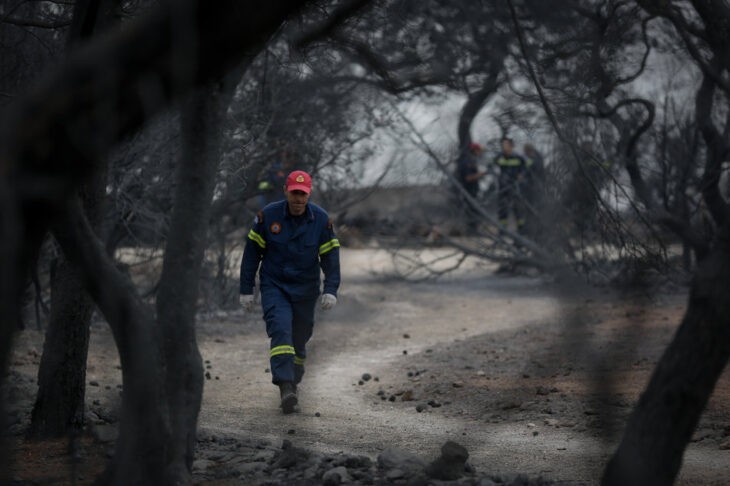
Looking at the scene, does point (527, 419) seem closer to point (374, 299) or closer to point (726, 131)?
point (726, 131)

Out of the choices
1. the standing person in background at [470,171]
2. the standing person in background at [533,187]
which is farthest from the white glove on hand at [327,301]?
the standing person in background at [470,171]

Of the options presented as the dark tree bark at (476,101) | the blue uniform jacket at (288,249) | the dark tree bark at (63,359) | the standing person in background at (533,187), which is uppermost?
the dark tree bark at (476,101)

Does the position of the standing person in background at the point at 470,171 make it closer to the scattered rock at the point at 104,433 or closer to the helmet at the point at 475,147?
the helmet at the point at 475,147

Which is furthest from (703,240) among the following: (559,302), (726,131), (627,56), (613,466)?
(613,466)

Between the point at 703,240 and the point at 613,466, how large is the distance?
7.60 meters

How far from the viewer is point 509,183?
16.2 meters

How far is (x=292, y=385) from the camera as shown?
788 cm

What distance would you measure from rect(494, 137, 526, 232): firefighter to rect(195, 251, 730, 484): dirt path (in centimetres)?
122

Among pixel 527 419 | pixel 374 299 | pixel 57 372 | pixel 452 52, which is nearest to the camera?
pixel 57 372

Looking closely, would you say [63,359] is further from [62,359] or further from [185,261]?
[185,261]

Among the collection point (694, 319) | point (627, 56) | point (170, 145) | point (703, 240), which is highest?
point (627, 56)

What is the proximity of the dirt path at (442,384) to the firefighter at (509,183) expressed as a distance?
122cm

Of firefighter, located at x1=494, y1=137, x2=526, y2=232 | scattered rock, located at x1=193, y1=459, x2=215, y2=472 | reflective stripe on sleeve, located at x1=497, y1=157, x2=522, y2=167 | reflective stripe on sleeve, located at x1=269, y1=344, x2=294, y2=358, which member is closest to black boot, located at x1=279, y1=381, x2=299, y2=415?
reflective stripe on sleeve, located at x1=269, y1=344, x2=294, y2=358

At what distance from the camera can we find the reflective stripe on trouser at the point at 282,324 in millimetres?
7785
